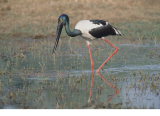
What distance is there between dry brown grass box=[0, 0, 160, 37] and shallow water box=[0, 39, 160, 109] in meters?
3.45

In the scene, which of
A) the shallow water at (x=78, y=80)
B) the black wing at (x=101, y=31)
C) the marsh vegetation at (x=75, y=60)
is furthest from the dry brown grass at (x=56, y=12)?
the black wing at (x=101, y=31)

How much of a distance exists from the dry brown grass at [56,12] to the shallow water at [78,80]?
11.3 ft

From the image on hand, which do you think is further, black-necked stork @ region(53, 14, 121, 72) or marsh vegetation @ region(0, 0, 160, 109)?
black-necked stork @ region(53, 14, 121, 72)

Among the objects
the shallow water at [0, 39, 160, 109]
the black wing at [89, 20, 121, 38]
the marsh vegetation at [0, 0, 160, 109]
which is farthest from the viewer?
the black wing at [89, 20, 121, 38]

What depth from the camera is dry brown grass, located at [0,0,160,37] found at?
1272cm

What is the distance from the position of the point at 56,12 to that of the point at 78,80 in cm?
951

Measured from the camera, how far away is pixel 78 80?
5.65 meters

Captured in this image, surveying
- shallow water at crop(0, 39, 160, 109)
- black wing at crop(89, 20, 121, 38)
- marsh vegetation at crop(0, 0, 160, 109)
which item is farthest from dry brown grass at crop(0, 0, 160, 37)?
black wing at crop(89, 20, 121, 38)

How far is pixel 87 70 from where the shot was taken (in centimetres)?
682

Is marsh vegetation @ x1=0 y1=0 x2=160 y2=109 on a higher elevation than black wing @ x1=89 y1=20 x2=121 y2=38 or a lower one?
lower

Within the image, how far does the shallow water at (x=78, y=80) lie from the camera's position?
4.48 metres

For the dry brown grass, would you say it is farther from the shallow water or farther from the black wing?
Answer: the black wing

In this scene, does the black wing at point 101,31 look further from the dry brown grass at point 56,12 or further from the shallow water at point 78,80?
the dry brown grass at point 56,12

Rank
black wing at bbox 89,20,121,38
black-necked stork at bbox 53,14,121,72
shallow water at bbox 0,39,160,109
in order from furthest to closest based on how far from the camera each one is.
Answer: black wing at bbox 89,20,121,38 < black-necked stork at bbox 53,14,121,72 < shallow water at bbox 0,39,160,109
